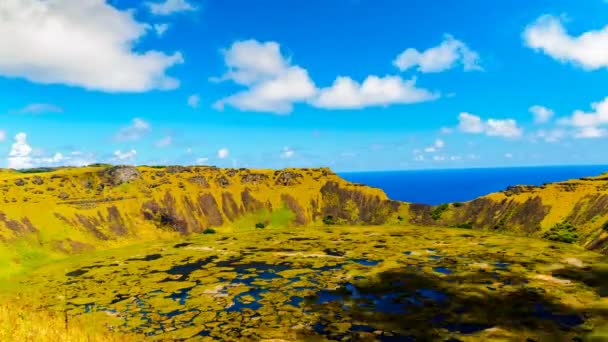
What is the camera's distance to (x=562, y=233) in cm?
17000

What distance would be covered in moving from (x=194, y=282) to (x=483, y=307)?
8292 centimetres

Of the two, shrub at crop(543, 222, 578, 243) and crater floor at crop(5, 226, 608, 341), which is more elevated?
shrub at crop(543, 222, 578, 243)

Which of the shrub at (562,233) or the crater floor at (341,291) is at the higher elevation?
the shrub at (562,233)

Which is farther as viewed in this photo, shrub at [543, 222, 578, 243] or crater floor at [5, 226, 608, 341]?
shrub at [543, 222, 578, 243]

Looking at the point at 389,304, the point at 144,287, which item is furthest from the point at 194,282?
the point at 389,304

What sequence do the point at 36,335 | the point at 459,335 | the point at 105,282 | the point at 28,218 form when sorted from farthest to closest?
the point at 28,218 → the point at 105,282 → the point at 459,335 → the point at 36,335

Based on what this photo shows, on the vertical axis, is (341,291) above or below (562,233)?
below

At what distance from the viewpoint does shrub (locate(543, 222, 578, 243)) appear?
16599cm

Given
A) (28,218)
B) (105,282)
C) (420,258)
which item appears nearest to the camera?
(105,282)

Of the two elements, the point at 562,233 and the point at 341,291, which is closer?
the point at 341,291

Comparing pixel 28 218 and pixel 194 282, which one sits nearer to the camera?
pixel 194 282

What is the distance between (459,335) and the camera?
71.1 m

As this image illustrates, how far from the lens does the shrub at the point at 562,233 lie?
6535 inches

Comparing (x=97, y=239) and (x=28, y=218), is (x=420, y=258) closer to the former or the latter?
(x=97, y=239)
